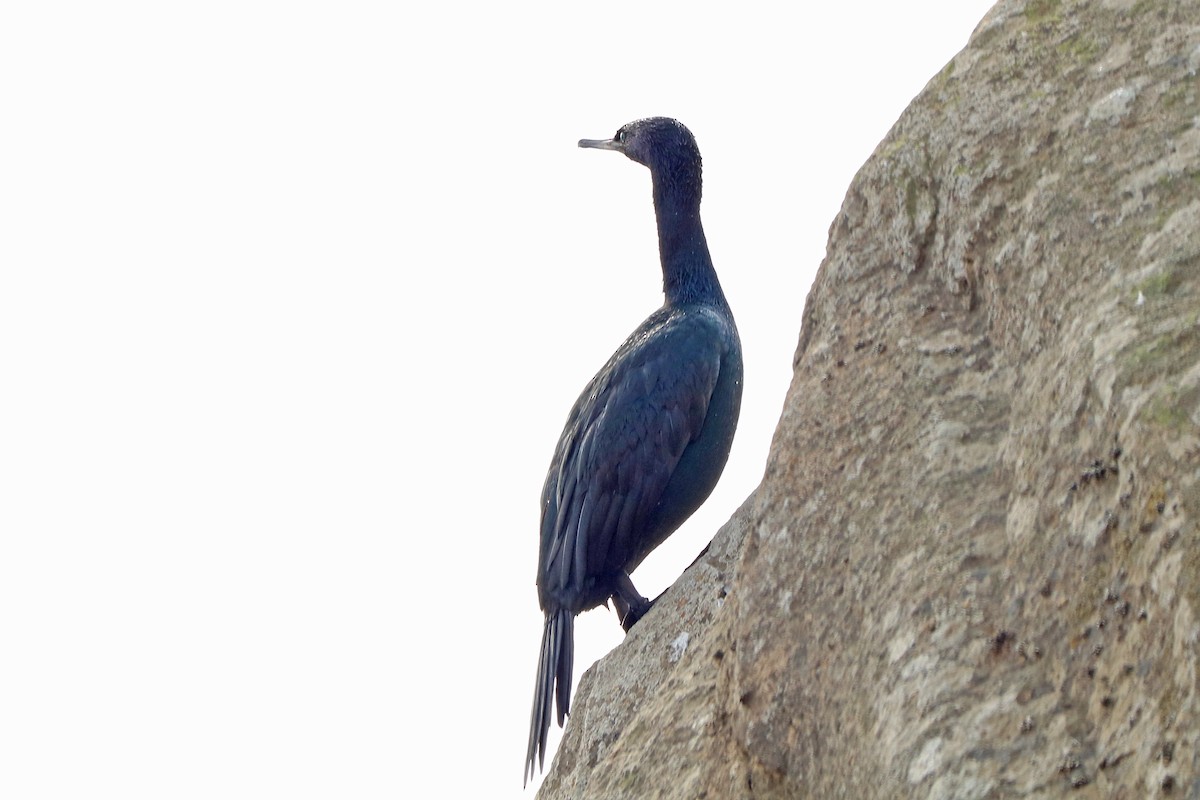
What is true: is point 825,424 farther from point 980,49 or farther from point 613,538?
point 613,538

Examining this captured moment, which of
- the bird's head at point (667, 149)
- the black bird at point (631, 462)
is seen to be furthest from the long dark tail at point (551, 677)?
the bird's head at point (667, 149)

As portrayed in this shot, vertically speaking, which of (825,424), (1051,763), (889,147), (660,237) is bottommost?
(1051,763)

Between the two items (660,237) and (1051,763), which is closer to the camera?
(1051,763)

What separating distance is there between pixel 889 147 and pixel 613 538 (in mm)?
3616

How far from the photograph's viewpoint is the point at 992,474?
509 cm

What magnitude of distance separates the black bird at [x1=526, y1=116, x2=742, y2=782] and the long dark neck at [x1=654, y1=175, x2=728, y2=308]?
42cm

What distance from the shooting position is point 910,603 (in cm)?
491

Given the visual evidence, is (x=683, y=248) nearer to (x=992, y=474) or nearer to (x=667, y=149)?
(x=667, y=149)

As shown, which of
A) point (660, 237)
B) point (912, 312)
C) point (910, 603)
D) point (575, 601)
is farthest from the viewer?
point (660, 237)

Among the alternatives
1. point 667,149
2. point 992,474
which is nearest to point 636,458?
point 667,149

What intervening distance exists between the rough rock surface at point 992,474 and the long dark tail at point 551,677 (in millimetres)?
2056

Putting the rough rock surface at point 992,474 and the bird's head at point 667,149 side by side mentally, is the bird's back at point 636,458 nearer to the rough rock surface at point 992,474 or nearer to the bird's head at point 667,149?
the bird's head at point 667,149

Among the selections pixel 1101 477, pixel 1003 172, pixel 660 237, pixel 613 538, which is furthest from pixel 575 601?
pixel 1101 477

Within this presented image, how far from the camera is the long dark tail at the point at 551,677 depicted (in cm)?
866
